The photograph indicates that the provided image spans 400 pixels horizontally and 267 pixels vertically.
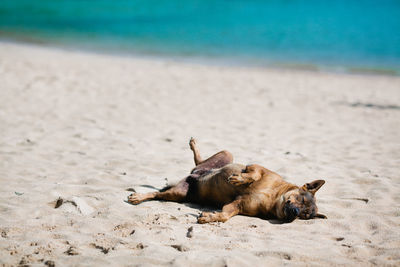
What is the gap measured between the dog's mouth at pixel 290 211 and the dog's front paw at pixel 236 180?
49 cm

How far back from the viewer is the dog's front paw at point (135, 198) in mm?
4465

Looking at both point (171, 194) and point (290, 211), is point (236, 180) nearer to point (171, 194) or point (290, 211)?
point (290, 211)

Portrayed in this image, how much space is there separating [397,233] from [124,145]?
4.22 metres

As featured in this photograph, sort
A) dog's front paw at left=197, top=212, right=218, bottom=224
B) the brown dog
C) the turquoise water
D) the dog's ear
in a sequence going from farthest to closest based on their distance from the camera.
Answer: the turquoise water < the dog's ear < the brown dog < dog's front paw at left=197, top=212, right=218, bottom=224

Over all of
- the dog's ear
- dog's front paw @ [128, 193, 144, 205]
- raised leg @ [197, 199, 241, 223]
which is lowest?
dog's front paw @ [128, 193, 144, 205]

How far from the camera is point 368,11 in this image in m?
47.9

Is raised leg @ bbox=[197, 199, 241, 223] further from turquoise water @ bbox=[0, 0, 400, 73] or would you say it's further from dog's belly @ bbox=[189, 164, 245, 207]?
turquoise water @ bbox=[0, 0, 400, 73]

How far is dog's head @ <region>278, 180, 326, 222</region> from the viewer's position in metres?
4.08

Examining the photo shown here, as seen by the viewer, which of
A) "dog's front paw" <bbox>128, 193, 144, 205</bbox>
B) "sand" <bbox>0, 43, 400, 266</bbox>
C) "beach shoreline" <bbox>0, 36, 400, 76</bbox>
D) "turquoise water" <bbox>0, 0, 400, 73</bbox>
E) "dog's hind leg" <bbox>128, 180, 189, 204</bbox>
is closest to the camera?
"sand" <bbox>0, 43, 400, 266</bbox>

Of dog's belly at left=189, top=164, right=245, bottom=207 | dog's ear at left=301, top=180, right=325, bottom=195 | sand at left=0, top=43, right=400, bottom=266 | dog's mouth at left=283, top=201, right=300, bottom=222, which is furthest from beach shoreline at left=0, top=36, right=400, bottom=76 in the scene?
dog's mouth at left=283, top=201, right=300, bottom=222

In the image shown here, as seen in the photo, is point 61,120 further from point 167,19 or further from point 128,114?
point 167,19

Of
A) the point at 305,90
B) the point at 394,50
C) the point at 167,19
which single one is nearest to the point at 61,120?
the point at 305,90

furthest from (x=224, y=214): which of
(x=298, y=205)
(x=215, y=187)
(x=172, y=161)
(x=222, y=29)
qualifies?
(x=222, y=29)

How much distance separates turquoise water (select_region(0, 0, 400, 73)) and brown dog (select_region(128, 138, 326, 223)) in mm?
15989
